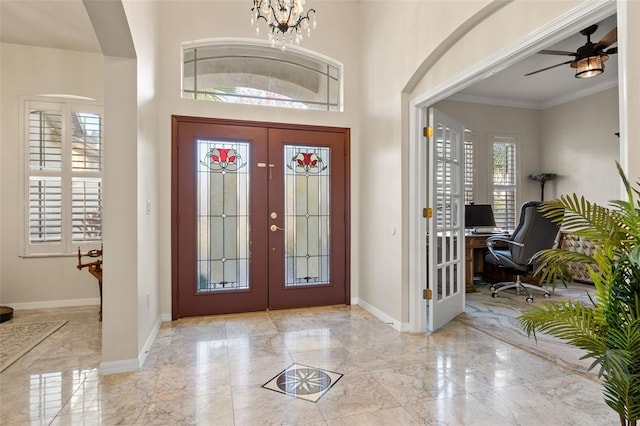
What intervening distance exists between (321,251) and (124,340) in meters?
2.34

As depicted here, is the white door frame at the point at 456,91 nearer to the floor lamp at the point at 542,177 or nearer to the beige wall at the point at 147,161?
the beige wall at the point at 147,161

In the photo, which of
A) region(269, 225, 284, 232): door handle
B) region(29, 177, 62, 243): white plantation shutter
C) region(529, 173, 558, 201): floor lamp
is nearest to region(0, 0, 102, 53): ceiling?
region(29, 177, 62, 243): white plantation shutter

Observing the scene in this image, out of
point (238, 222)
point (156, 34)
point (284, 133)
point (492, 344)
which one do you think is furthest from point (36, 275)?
point (492, 344)

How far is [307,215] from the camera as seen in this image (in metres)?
4.32

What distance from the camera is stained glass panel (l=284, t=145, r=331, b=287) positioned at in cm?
425

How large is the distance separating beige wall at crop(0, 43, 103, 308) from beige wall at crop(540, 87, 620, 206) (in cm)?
713

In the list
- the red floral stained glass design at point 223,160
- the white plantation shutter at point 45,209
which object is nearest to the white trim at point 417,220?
the red floral stained glass design at point 223,160

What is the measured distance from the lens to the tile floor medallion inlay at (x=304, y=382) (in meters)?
2.30

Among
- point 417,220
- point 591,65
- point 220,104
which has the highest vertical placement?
point 591,65

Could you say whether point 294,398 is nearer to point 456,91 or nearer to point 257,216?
point 257,216

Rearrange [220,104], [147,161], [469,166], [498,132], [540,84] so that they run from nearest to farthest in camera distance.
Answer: [147,161] → [220,104] → [540,84] → [469,166] → [498,132]

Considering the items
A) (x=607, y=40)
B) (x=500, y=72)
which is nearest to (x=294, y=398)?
(x=607, y=40)

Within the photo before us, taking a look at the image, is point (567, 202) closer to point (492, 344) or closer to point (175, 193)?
point (492, 344)

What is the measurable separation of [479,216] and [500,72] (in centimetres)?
213
